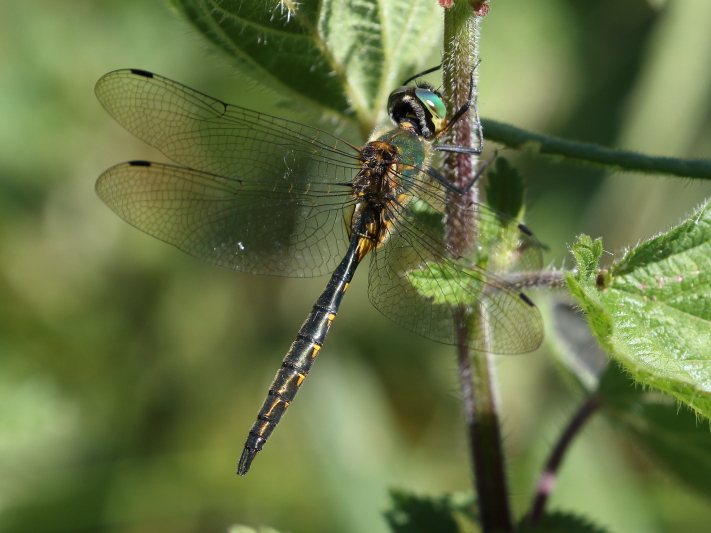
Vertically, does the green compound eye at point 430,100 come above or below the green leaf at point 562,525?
above

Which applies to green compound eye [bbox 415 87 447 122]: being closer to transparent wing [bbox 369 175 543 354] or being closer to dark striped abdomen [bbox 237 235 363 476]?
transparent wing [bbox 369 175 543 354]

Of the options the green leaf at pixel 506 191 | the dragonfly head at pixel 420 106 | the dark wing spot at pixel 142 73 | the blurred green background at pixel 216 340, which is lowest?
the blurred green background at pixel 216 340

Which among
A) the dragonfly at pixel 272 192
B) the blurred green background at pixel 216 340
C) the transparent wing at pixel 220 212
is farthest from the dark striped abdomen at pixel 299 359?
the blurred green background at pixel 216 340

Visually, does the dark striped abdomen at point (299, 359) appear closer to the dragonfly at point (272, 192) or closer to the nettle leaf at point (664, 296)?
the dragonfly at point (272, 192)

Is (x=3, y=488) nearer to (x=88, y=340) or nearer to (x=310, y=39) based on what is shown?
(x=88, y=340)

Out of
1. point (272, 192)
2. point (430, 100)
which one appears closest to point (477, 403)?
point (430, 100)

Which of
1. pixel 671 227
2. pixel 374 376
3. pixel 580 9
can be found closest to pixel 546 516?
pixel 671 227

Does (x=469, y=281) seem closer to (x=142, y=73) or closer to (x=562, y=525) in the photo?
(x=562, y=525)

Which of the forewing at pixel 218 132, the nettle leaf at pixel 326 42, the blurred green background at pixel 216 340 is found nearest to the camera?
the nettle leaf at pixel 326 42
